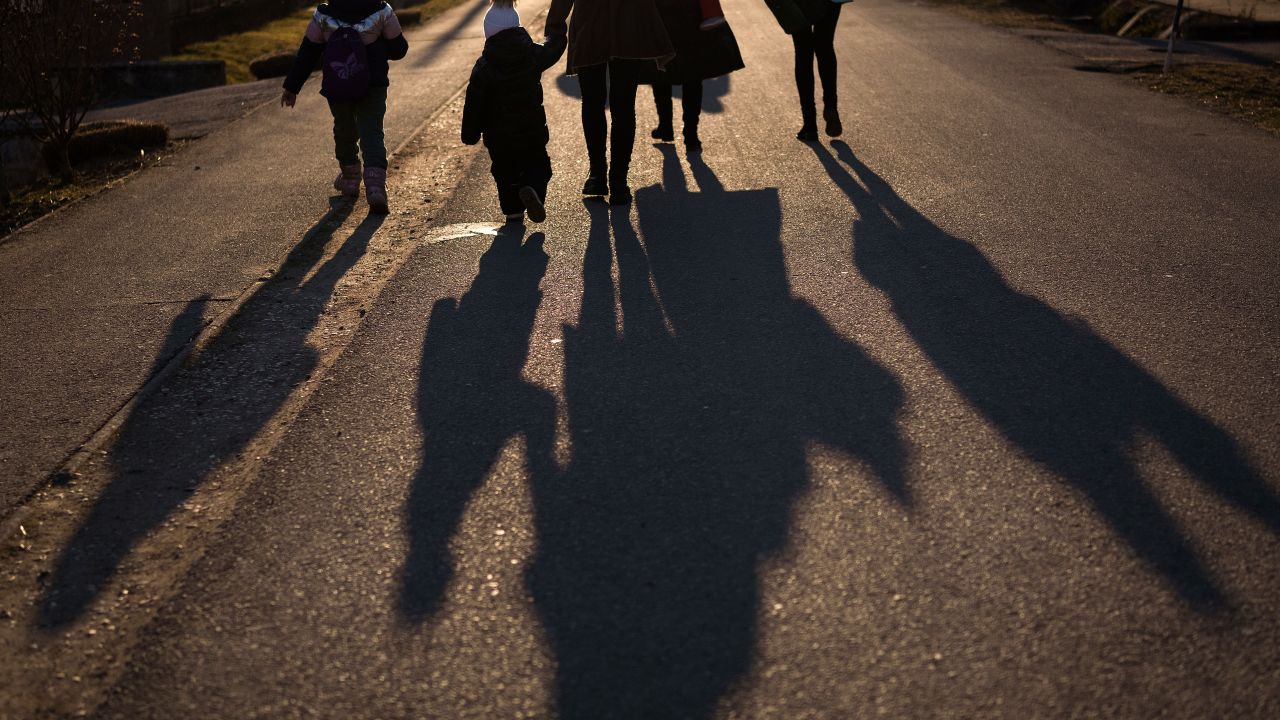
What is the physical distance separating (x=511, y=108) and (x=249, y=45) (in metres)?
16.0

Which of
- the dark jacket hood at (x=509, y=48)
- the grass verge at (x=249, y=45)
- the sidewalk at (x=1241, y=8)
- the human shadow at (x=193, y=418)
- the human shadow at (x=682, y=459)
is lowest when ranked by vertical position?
the grass verge at (x=249, y=45)

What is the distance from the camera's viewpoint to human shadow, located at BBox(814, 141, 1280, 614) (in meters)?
4.05

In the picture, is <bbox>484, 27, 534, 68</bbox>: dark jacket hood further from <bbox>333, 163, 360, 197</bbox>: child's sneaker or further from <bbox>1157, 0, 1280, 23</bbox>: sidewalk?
<bbox>1157, 0, 1280, 23</bbox>: sidewalk

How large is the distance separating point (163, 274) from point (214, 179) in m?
2.81

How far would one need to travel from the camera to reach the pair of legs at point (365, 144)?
859cm

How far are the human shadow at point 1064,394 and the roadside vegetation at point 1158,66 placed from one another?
5.49 meters

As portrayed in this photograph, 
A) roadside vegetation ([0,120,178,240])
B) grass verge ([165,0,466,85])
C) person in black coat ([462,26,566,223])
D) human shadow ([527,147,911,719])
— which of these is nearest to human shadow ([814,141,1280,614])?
human shadow ([527,147,911,719])

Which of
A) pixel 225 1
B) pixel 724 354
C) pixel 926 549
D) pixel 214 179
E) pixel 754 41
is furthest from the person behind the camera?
pixel 225 1

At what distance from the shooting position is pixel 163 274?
24.2 ft

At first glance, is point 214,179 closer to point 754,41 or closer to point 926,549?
point 926,549

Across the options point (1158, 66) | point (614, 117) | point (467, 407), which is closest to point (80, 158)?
point (614, 117)

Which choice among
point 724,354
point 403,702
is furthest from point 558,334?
point 403,702

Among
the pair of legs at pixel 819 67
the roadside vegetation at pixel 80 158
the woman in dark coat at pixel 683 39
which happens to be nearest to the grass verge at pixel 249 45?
the roadside vegetation at pixel 80 158

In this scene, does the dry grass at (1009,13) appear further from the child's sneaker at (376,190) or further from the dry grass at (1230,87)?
the child's sneaker at (376,190)
